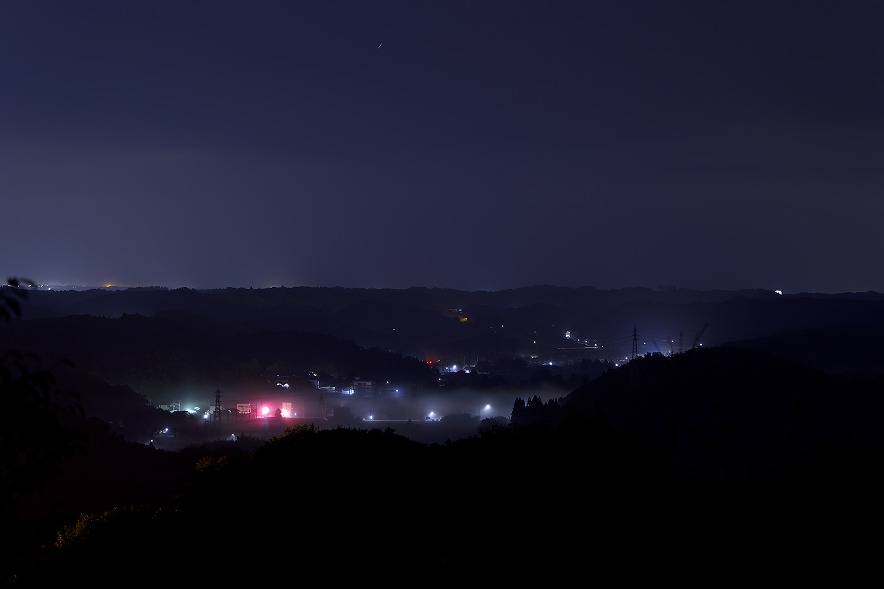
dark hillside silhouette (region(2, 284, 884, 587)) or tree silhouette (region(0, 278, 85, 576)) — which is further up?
tree silhouette (region(0, 278, 85, 576))

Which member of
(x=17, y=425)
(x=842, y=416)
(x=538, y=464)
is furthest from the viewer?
(x=842, y=416)

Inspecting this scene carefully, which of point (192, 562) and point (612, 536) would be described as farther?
point (192, 562)

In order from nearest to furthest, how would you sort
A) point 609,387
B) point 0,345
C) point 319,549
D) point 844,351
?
point 319,549
point 609,387
point 0,345
point 844,351

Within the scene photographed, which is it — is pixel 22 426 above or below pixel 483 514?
above

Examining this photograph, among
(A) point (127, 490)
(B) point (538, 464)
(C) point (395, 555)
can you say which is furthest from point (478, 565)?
(A) point (127, 490)

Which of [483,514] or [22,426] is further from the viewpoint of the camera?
[483,514]

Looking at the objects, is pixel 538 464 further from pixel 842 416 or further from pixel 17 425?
pixel 842 416

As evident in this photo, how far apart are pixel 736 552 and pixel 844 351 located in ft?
436

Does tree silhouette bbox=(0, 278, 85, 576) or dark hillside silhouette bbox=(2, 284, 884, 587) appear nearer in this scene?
tree silhouette bbox=(0, 278, 85, 576)

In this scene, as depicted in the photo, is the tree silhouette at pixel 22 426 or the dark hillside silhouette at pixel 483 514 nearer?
the tree silhouette at pixel 22 426

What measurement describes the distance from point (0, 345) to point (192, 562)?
10727 cm

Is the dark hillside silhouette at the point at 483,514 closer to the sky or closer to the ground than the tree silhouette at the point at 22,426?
closer to the ground

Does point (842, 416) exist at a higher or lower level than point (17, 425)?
lower

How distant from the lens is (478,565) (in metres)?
9.85
